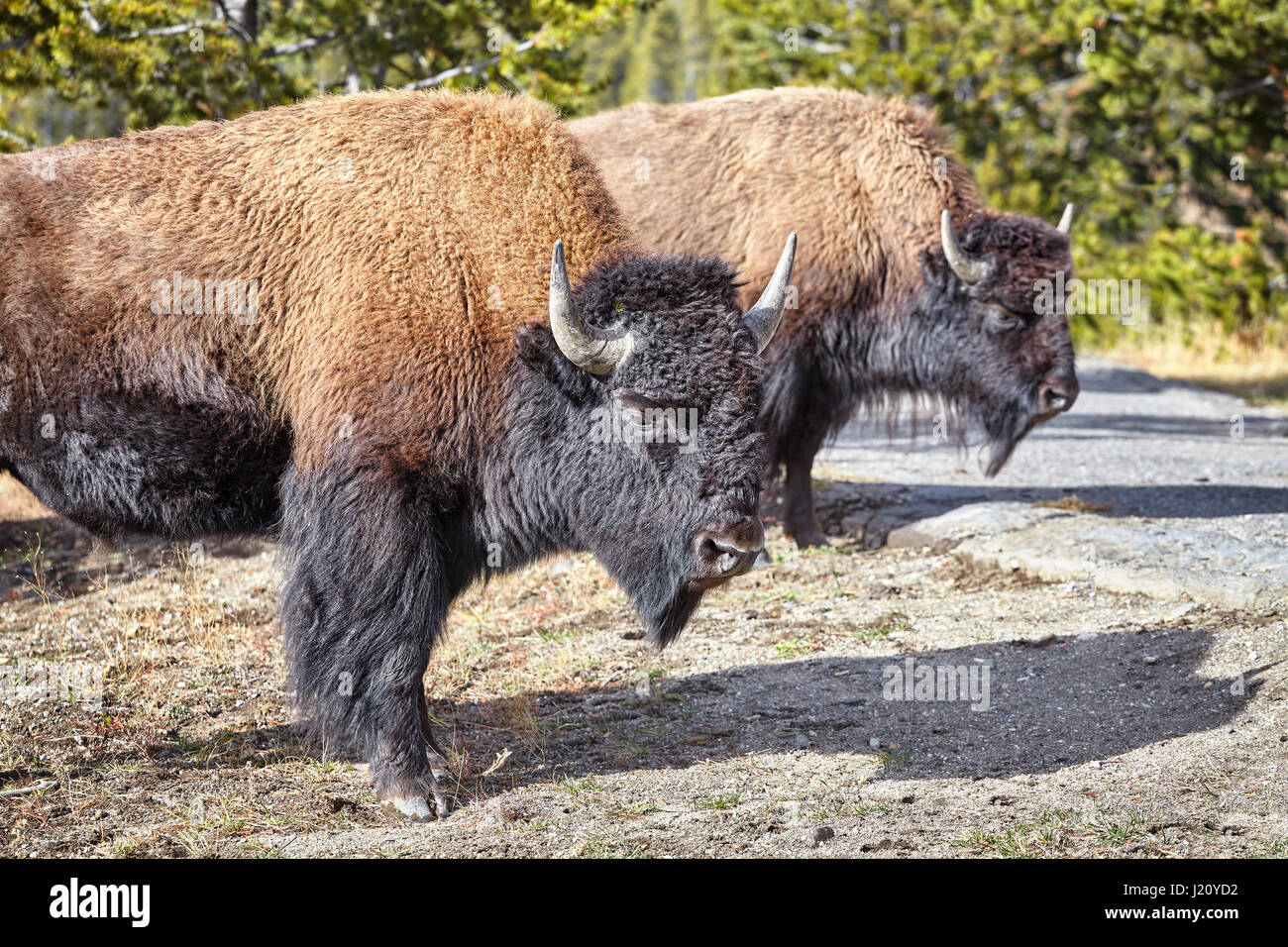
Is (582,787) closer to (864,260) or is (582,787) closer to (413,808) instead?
(413,808)

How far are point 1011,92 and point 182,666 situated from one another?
1795 centimetres

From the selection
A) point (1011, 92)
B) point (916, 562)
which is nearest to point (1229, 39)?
point (1011, 92)

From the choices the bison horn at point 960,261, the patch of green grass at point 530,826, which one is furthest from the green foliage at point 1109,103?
the patch of green grass at point 530,826

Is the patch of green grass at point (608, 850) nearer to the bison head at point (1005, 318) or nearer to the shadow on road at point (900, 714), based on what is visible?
the shadow on road at point (900, 714)

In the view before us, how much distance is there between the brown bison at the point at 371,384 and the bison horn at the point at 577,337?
0.01 metres

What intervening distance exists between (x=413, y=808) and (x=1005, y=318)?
5.53 meters

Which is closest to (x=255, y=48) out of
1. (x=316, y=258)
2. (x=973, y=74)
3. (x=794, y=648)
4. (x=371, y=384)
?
(x=316, y=258)

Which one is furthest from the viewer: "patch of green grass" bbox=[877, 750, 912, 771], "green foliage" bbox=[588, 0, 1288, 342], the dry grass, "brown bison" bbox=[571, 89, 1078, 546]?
"green foliage" bbox=[588, 0, 1288, 342]

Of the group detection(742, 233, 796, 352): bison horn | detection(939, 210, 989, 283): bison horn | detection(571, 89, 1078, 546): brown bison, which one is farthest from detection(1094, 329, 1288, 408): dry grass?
detection(742, 233, 796, 352): bison horn

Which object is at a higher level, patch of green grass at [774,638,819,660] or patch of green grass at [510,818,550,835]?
patch of green grass at [510,818,550,835]

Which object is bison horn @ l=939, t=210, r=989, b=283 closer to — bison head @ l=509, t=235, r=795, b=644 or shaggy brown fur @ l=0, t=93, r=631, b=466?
shaggy brown fur @ l=0, t=93, r=631, b=466

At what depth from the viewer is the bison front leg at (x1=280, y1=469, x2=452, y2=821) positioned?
4.61m

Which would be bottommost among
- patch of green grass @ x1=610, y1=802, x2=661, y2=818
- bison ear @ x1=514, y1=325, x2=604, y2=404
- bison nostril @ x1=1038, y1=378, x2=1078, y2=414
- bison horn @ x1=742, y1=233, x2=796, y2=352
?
patch of green grass @ x1=610, y1=802, x2=661, y2=818

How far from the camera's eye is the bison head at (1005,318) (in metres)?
8.21
